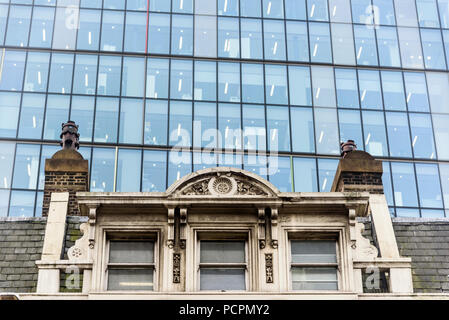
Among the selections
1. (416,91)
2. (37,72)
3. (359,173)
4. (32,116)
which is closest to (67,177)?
(359,173)

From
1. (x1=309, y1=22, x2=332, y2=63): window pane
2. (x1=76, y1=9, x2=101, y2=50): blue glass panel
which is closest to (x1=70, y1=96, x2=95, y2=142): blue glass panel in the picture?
(x1=76, y1=9, x2=101, y2=50): blue glass panel

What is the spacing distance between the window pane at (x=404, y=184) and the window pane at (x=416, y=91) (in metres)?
4.14

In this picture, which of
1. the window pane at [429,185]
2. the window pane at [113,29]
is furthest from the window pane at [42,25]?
the window pane at [429,185]

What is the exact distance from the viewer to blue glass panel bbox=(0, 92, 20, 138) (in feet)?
153

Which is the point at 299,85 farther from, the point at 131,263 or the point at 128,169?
the point at 131,263

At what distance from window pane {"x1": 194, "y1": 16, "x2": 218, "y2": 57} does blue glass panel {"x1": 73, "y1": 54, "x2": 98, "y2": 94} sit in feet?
21.1

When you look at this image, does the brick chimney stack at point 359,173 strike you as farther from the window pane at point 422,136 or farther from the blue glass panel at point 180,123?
the window pane at point 422,136

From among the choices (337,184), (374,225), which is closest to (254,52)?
(337,184)

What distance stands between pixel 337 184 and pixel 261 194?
4329 millimetres

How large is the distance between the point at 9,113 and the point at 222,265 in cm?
3448

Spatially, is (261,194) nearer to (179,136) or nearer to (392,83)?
(179,136)

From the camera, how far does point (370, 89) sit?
50656mm

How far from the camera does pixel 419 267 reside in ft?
53.7

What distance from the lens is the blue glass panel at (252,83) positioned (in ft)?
162
